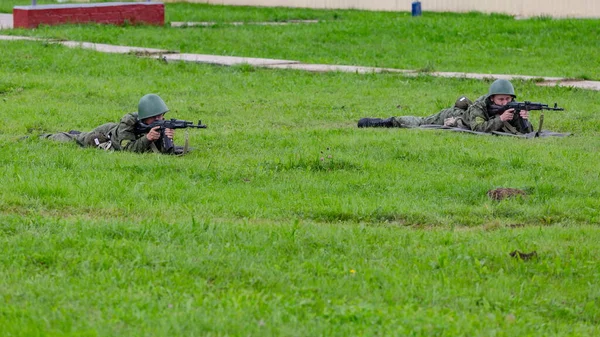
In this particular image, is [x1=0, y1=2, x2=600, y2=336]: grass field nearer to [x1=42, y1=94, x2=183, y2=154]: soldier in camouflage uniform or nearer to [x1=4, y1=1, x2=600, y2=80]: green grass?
[x1=42, y1=94, x2=183, y2=154]: soldier in camouflage uniform

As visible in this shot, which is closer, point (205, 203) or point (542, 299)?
point (542, 299)

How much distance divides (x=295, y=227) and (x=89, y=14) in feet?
60.6

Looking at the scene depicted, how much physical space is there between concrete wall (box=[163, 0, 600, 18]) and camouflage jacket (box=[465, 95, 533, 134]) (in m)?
17.2

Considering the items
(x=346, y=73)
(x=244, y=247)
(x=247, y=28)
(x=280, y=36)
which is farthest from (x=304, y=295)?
(x=247, y=28)

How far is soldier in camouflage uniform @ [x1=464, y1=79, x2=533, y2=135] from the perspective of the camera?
41.4 ft

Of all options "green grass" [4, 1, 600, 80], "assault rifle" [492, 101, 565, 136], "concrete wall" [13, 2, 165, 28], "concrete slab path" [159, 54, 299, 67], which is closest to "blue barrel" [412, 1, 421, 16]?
"green grass" [4, 1, 600, 80]

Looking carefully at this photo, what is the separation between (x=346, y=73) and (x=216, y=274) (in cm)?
1224

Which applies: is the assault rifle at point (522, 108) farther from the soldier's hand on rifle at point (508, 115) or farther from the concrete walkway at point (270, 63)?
the concrete walkway at point (270, 63)

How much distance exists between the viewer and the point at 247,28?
85.8ft

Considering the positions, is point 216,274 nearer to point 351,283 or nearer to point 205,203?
point 351,283

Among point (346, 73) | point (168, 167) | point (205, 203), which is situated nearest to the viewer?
point (205, 203)

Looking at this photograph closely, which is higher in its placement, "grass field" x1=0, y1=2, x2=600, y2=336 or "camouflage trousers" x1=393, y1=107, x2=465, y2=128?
"camouflage trousers" x1=393, y1=107, x2=465, y2=128

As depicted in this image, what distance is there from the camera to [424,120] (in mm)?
13367

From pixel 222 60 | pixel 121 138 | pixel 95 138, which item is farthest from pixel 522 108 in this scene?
pixel 222 60
